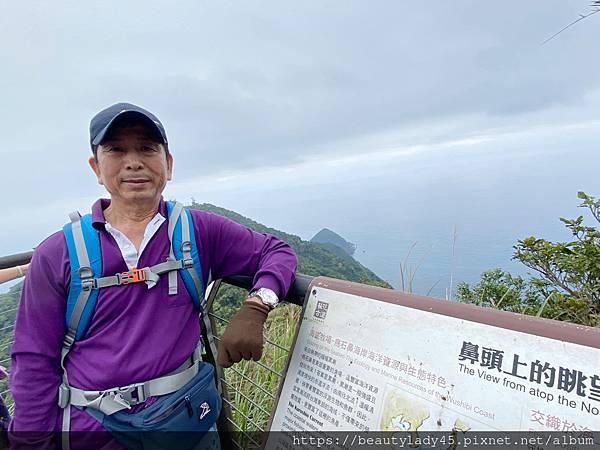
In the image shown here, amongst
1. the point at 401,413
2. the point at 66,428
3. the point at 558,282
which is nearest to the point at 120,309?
the point at 66,428

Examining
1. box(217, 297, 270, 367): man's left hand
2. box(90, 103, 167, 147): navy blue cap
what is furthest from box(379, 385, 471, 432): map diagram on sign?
box(90, 103, 167, 147): navy blue cap

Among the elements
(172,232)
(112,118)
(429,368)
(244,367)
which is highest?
(112,118)

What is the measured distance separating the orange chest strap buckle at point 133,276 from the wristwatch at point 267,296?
391 mm

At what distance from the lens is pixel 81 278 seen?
1.39m

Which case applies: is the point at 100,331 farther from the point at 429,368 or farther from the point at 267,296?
the point at 429,368

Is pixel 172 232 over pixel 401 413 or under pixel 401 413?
over

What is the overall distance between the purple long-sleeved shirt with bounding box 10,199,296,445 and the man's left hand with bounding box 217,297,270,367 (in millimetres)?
117

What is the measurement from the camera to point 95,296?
1404 millimetres

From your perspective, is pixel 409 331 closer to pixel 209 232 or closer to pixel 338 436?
pixel 338 436

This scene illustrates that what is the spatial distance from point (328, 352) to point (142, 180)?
91 cm

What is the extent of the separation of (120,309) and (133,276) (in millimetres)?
125

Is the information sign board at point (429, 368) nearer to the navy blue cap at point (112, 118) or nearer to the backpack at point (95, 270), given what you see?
the backpack at point (95, 270)

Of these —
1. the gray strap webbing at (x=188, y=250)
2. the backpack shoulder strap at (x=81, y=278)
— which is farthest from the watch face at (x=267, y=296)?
the backpack shoulder strap at (x=81, y=278)

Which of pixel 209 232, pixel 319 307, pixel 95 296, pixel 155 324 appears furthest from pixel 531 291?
pixel 95 296
